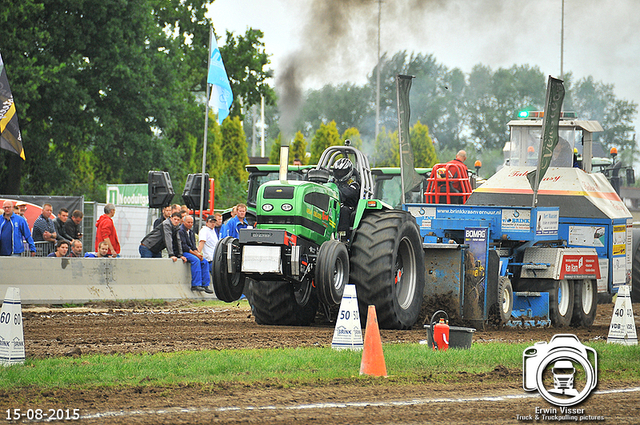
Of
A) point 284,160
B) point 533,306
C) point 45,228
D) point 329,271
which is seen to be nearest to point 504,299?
point 533,306

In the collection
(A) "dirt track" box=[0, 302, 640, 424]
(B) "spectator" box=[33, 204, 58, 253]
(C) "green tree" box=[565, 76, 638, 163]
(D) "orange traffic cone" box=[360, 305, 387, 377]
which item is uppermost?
(C) "green tree" box=[565, 76, 638, 163]

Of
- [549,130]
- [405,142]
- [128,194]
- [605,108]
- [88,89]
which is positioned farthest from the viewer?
[605,108]

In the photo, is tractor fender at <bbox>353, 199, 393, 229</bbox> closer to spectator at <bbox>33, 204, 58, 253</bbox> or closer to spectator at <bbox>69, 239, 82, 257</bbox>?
spectator at <bbox>69, 239, 82, 257</bbox>

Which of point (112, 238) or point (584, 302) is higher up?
point (112, 238)

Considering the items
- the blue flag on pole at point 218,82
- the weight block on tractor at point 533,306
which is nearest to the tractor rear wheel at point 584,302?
Result: the weight block on tractor at point 533,306

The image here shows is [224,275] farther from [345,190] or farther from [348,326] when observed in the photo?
[348,326]

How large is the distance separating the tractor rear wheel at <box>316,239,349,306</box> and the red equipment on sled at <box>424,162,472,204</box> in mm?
4411

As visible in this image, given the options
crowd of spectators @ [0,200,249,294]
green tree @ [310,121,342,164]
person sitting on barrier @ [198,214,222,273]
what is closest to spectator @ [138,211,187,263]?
crowd of spectators @ [0,200,249,294]

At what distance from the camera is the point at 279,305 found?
11500mm

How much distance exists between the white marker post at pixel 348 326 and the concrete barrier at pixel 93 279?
24.2 ft

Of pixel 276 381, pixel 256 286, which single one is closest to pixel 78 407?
pixel 276 381

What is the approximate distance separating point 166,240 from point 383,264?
7.16 meters

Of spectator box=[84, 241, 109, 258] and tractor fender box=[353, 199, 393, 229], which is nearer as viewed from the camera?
tractor fender box=[353, 199, 393, 229]

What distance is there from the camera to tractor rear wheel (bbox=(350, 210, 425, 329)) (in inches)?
412
